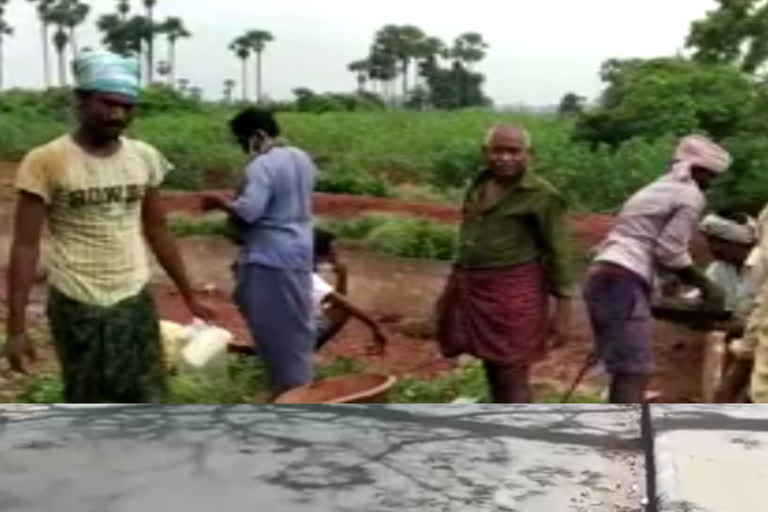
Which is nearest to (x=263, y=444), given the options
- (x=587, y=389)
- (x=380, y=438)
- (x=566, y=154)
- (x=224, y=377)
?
(x=380, y=438)

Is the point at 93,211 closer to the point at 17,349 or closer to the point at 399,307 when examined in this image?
the point at 17,349

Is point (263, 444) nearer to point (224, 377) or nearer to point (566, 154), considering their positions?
point (224, 377)

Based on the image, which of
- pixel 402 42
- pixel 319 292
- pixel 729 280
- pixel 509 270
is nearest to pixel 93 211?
pixel 509 270

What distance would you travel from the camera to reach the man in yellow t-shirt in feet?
15.3

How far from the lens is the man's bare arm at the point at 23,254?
15.4 feet

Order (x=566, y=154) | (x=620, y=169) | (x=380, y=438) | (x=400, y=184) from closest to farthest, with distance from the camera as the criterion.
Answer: (x=380, y=438) → (x=620, y=169) → (x=566, y=154) → (x=400, y=184)

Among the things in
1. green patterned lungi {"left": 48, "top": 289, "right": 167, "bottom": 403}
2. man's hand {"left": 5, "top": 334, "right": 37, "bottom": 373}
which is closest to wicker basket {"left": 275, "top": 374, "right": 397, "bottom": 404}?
green patterned lungi {"left": 48, "top": 289, "right": 167, "bottom": 403}

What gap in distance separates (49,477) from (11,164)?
89.0ft

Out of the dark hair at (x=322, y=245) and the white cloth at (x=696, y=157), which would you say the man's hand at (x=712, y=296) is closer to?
the white cloth at (x=696, y=157)

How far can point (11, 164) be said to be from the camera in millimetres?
28172

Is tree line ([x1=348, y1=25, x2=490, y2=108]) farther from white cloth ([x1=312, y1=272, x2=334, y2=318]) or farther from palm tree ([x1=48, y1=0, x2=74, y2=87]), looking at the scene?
white cloth ([x1=312, y1=272, x2=334, y2=318])

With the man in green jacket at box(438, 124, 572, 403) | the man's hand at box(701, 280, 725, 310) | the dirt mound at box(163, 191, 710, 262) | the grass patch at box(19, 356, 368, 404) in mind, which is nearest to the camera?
the man in green jacket at box(438, 124, 572, 403)

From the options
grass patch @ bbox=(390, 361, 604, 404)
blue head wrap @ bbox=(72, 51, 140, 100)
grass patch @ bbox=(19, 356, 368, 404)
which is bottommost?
grass patch @ bbox=(390, 361, 604, 404)

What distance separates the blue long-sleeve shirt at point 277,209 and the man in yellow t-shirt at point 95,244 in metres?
1.17
